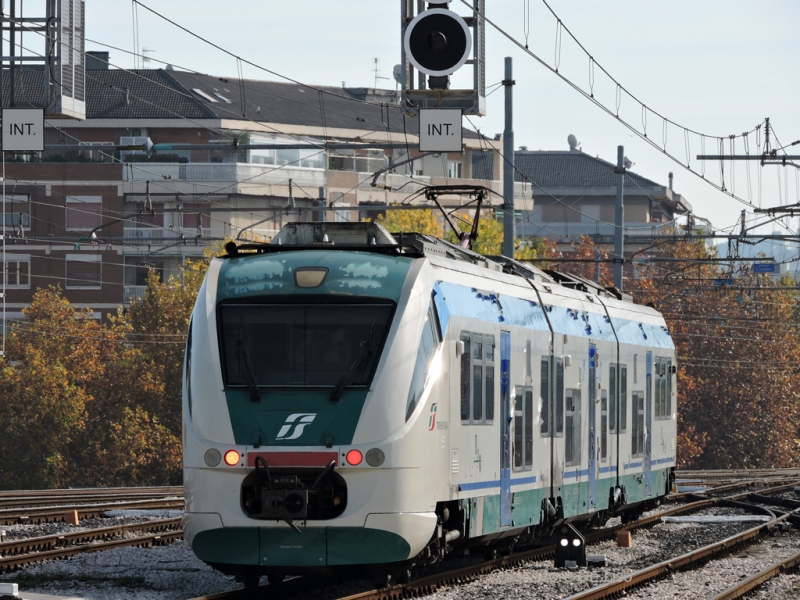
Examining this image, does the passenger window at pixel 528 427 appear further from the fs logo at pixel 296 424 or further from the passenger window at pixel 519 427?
the fs logo at pixel 296 424

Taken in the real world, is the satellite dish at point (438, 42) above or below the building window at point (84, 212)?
below

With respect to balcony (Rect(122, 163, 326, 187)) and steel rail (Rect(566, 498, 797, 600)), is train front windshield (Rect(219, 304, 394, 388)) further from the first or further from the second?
balcony (Rect(122, 163, 326, 187))

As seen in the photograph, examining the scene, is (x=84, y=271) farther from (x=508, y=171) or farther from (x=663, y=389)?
(x=663, y=389)

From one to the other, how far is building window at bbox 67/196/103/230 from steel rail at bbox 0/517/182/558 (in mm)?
55634

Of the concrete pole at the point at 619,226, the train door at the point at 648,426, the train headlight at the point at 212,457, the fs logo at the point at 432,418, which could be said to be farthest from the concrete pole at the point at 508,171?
the train headlight at the point at 212,457

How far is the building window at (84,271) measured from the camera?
7806 cm

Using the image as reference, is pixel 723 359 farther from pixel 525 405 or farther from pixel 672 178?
pixel 525 405

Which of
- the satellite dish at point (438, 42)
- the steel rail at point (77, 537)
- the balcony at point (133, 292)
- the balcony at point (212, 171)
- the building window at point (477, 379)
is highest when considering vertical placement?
the balcony at point (212, 171)

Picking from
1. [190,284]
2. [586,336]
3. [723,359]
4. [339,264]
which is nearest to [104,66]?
[190,284]

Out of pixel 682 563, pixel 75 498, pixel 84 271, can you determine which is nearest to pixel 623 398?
pixel 682 563

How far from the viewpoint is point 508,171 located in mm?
32875

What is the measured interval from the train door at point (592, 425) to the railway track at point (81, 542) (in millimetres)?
5422

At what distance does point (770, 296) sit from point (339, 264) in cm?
7150

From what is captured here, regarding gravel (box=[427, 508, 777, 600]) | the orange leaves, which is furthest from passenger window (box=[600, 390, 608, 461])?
the orange leaves
